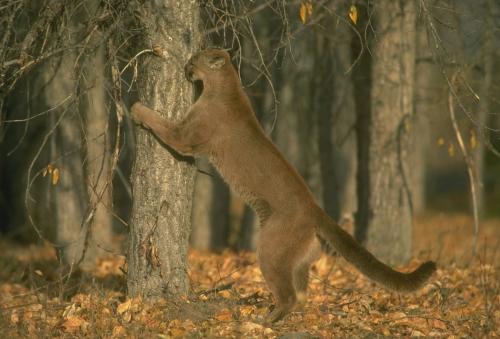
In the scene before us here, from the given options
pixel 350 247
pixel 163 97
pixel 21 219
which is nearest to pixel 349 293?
pixel 350 247

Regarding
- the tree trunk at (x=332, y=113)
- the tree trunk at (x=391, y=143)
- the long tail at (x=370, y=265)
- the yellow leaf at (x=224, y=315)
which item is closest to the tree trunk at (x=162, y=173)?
the yellow leaf at (x=224, y=315)

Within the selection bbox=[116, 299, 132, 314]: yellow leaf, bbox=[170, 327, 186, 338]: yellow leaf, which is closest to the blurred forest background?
bbox=[116, 299, 132, 314]: yellow leaf

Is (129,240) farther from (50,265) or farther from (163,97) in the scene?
(50,265)

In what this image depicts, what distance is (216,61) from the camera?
7293 millimetres

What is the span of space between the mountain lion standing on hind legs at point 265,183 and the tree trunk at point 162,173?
0.15 m

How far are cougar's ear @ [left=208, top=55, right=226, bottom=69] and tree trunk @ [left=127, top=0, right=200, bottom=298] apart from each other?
28 cm

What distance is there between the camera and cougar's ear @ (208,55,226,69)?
7.20m

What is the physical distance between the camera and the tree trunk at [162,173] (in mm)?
6750

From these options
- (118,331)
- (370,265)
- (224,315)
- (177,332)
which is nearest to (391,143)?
(370,265)

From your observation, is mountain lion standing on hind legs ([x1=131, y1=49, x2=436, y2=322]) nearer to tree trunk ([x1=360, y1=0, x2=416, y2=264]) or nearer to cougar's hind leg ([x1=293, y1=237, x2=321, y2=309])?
cougar's hind leg ([x1=293, y1=237, x2=321, y2=309])

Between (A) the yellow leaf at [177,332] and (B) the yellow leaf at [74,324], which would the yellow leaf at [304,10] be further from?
(B) the yellow leaf at [74,324]

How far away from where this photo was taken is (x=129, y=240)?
709cm

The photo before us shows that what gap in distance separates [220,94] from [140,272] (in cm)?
189

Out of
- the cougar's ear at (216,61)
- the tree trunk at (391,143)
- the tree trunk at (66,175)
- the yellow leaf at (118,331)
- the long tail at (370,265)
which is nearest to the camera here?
the yellow leaf at (118,331)
